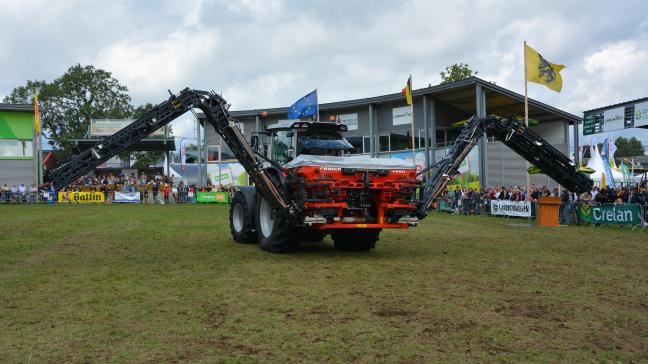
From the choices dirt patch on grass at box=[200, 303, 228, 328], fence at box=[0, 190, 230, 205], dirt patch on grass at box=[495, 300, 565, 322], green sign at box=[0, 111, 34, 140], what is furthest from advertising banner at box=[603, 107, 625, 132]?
green sign at box=[0, 111, 34, 140]

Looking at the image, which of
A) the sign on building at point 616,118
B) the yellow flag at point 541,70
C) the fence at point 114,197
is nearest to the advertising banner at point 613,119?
the sign on building at point 616,118

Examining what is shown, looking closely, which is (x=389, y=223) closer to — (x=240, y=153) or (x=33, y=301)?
(x=240, y=153)

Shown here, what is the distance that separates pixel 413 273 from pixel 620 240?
8931 mm

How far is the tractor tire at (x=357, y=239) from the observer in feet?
41.2

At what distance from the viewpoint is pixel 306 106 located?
32.5 meters

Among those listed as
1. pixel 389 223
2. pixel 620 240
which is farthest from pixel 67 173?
pixel 620 240

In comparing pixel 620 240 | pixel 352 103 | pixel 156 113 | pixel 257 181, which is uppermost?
pixel 352 103

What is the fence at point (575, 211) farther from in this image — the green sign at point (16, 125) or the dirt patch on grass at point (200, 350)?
the green sign at point (16, 125)

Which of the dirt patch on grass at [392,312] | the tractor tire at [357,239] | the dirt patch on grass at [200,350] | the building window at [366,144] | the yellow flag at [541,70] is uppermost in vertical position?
the yellow flag at [541,70]

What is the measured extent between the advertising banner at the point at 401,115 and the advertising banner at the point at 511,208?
14.3 m

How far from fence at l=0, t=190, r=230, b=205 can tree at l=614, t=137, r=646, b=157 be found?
106 m

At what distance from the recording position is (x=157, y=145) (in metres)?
46.5

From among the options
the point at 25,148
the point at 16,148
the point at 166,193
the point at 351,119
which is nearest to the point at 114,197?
the point at 166,193

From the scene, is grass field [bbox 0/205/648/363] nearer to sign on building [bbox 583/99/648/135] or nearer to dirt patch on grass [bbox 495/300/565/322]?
dirt patch on grass [bbox 495/300/565/322]
